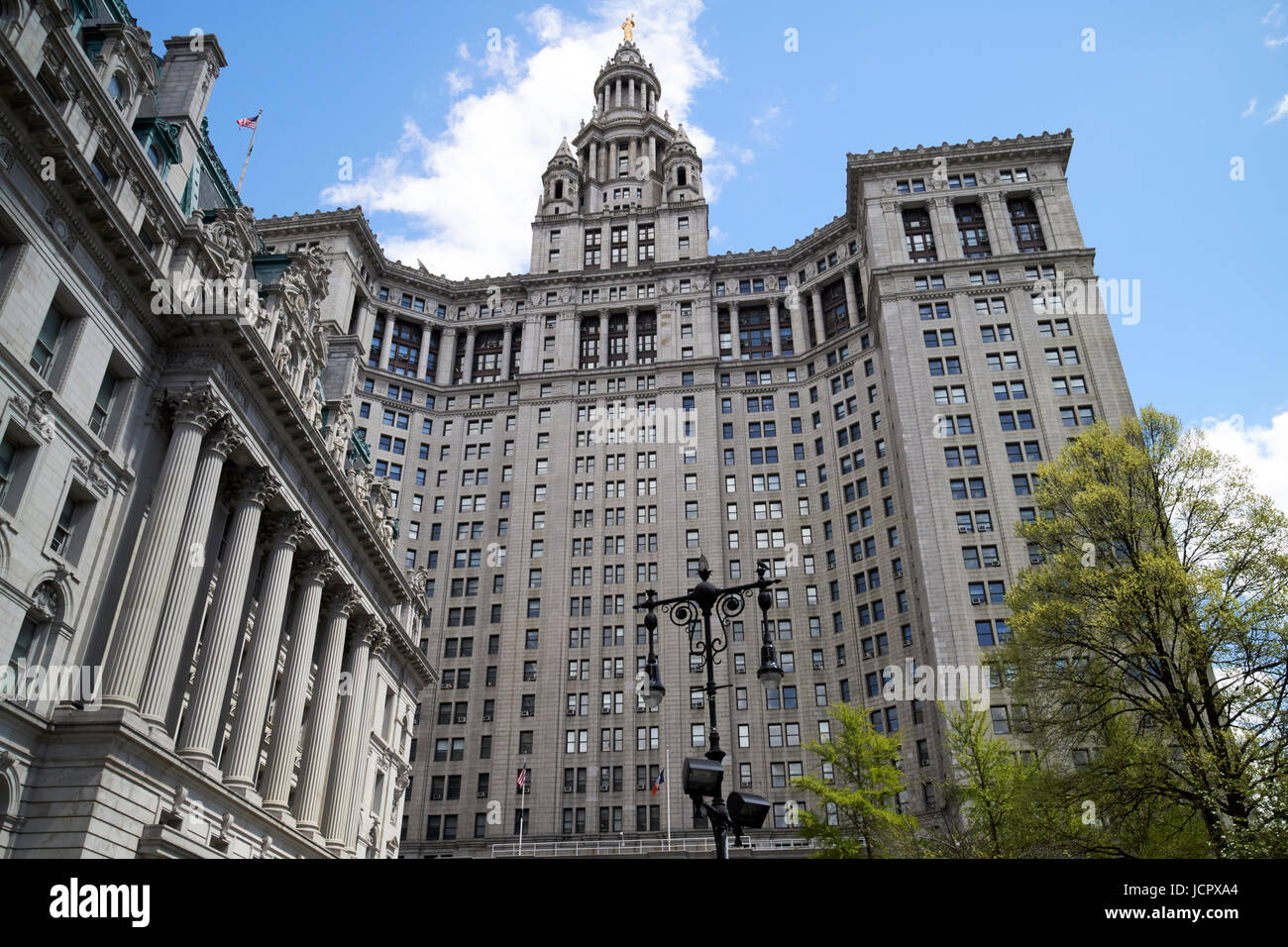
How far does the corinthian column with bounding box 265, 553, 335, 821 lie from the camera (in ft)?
130

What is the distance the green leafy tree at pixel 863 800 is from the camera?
142 ft

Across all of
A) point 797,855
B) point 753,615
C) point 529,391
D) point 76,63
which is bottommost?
point 797,855

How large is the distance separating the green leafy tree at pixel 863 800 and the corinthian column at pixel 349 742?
81.7 ft

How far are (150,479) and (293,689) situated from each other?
14005 millimetres

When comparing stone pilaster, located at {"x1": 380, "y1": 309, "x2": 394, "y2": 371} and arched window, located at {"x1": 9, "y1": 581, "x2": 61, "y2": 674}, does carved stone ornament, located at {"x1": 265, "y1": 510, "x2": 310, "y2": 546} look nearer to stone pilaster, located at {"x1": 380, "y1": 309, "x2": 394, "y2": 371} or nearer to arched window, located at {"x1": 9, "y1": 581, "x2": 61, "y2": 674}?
arched window, located at {"x1": 9, "y1": 581, "x2": 61, "y2": 674}

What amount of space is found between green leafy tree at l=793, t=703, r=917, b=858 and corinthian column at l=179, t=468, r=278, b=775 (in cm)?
2935

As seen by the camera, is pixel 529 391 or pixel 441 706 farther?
pixel 529 391

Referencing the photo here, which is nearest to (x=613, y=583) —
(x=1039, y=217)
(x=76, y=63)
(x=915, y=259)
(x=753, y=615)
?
(x=753, y=615)

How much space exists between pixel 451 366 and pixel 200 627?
7261cm

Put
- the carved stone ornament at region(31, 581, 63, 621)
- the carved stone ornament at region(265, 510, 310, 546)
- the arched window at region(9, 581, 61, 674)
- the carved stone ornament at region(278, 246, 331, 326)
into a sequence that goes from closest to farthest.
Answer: the arched window at region(9, 581, 61, 674)
the carved stone ornament at region(31, 581, 63, 621)
the carved stone ornament at region(265, 510, 310, 546)
the carved stone ornament at region(278, 246, 331, 326)

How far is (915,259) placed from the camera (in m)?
93.2

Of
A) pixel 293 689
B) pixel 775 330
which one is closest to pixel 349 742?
pixel 293 689

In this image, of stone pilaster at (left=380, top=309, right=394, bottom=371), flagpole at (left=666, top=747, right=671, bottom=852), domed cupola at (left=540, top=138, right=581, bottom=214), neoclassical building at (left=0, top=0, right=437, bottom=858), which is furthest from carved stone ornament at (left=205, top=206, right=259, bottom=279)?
domed cupola at (left=540, top=138, right=581, bottom=214)

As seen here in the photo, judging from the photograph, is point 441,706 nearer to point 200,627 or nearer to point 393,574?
point 393,574
